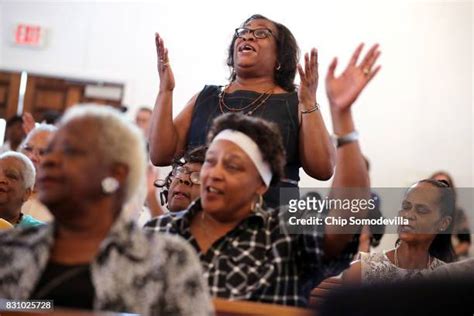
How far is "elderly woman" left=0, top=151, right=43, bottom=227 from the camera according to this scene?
102 inches

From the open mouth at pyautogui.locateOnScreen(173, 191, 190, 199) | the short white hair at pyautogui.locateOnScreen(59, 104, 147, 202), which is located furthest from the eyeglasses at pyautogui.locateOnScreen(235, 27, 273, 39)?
the short white hair at pyautogui.locateOnScreen(59, 104, 147, 202)

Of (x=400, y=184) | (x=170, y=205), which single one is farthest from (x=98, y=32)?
(x=170, y=205)

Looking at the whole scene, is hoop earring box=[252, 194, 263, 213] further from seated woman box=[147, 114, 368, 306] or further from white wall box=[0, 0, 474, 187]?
white wall box=[0, 0, 474, 187]

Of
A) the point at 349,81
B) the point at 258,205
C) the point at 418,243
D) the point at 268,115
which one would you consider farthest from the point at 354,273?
the point at 349,81

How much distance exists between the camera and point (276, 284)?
178 centimetres

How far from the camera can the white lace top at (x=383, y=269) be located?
252cm

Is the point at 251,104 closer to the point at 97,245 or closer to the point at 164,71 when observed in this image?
the point at 164,71

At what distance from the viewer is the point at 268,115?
241 cm

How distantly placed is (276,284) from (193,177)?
0.73m

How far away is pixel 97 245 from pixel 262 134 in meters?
0.65

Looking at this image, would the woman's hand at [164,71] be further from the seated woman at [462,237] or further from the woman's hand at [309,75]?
the seated woman at [462,237]

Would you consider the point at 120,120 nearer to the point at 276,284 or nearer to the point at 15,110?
the point at 276,284

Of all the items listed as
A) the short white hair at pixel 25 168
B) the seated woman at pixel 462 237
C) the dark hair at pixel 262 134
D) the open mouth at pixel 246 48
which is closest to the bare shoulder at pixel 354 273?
the dark hair at pixel 262 134

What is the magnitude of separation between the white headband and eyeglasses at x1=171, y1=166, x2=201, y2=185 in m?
0.51
